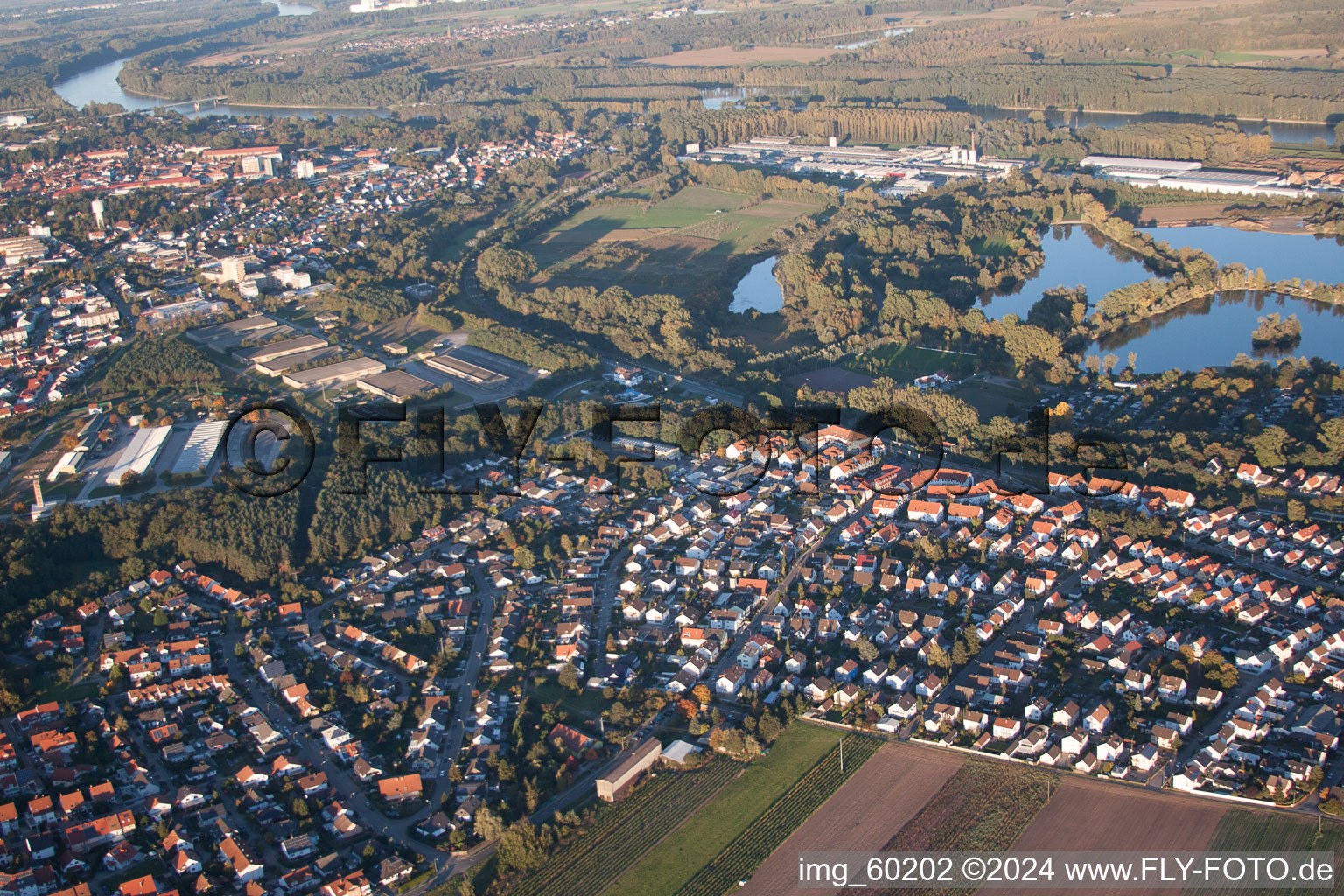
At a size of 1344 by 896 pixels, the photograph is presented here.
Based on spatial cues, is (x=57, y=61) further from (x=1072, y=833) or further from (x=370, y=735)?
(x=1072, y=833)

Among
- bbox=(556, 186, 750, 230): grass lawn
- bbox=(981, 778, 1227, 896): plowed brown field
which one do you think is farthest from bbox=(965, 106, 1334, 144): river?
bbox=(981, 778, 1227, 896): plowed brown field

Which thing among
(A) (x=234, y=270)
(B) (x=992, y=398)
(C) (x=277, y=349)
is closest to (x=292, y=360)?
(C) (x=277, y=349)

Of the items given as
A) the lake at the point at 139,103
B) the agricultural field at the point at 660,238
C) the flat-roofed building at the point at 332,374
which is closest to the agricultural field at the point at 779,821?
the flat-roofed building at the point at 332,374

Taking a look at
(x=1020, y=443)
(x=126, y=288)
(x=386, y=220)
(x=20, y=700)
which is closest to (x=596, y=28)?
(x=386, y=220)

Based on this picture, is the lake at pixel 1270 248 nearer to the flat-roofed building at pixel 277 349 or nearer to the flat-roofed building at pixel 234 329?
the flat-roofed building at pixel 277 349

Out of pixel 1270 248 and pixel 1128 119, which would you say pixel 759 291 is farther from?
pixel 1128 119
